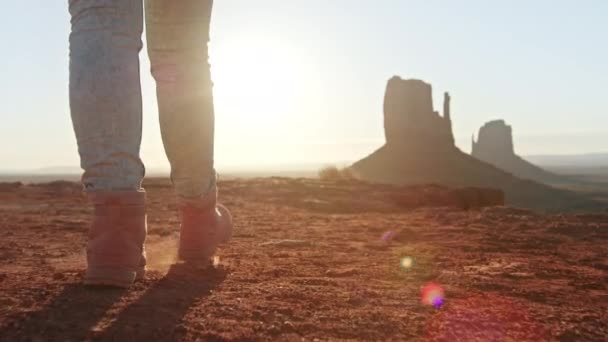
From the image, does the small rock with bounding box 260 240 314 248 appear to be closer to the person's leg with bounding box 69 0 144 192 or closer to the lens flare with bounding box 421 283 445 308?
the lens flare with bounding box 421 283 445 308

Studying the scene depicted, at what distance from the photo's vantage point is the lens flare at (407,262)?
2.48 m

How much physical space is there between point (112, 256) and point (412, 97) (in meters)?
76.8

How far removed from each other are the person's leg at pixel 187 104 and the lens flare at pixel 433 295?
0.79 metres

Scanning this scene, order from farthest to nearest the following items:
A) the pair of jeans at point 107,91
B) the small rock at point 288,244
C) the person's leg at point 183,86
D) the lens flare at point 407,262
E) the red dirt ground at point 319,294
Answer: the small rock at point 288,244, the lens flare at point 407,262, the person's leg at point 183,86, the pair of jeans at point 107,91, the red dirt ground at point 319,294

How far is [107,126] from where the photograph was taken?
65.1 inches

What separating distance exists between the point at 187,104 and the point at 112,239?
24.8 inches

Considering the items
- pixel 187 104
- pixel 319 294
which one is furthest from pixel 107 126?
pixel 319 294

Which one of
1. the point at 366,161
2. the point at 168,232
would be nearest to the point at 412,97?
the point at 366,161

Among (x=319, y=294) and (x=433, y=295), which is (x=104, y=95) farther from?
(x=433, y=295)

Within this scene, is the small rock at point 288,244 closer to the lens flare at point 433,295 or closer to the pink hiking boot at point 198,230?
the pink hiking boot at point 198,230

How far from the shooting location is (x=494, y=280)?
2.12 meters

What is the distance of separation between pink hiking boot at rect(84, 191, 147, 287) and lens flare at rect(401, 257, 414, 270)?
3.85 ft

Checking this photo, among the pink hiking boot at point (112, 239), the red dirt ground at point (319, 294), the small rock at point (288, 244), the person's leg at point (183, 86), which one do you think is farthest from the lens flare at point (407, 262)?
the pink hiking boot at point (112, 239)

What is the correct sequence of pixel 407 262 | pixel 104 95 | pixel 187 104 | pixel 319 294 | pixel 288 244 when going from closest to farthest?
pixel 104 95, pixel 319 294, pixel 187 104, pixel 407 262, pixel 288 244
